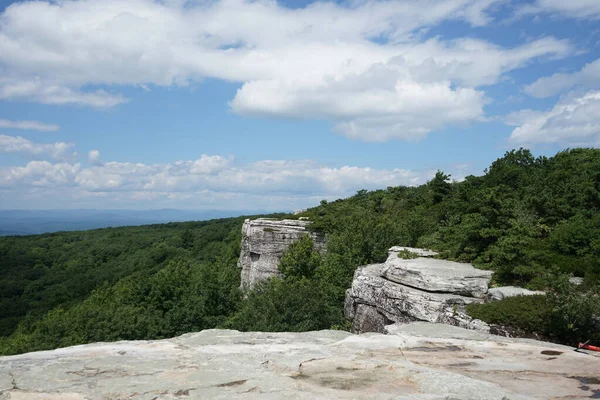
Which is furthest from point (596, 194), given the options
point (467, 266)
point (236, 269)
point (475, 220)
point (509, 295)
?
point (236, 269)

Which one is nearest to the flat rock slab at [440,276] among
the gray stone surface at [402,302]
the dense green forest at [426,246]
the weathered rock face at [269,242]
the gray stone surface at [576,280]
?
the gray stone surface at [402,302]

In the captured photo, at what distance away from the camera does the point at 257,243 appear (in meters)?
34.2

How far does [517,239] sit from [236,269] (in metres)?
29.6

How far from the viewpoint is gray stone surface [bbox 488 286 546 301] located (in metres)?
13.3

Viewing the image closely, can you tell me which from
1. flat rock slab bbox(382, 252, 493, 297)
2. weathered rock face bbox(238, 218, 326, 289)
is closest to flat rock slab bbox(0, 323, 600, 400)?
flat rock slab bbox(382, 252, 493, 297)

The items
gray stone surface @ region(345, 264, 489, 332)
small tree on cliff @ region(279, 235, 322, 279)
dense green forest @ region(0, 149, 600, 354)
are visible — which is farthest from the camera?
small tree on cliff @ region(279, 235, 322, 279)

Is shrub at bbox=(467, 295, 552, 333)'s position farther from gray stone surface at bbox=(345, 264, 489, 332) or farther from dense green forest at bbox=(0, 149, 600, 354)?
gray stone surface at bbox=(345, 264, 489, 332)

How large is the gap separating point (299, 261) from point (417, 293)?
17067mm

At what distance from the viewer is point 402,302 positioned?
50.4ft

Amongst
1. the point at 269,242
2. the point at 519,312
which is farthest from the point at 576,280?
the point at 269,242

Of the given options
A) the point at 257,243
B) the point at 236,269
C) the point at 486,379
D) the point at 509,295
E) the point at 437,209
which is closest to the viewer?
the point at 486,379

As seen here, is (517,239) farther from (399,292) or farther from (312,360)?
(312,360)

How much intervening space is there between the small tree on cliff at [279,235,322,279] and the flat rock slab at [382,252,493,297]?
1410 centimetres

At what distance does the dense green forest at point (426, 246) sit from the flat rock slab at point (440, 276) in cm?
81
